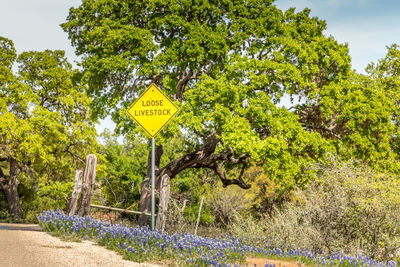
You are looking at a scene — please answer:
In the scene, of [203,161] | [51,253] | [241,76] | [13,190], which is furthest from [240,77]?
[13,190]

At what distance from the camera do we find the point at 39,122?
863 inches

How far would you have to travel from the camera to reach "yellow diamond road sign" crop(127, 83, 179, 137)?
30.8 ft

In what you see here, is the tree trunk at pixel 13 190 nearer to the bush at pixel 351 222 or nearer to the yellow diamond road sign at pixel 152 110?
the yellow diamond road sign at pixel 152 110

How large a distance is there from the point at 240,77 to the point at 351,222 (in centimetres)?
879

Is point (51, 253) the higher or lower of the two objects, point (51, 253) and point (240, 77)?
the lower

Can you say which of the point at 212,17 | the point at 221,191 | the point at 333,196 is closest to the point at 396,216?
the point at 333,196

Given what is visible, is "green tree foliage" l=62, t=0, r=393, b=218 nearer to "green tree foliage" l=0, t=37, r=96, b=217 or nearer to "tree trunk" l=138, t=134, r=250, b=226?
"tree trunk" l=138, t=134, r=250, b=226

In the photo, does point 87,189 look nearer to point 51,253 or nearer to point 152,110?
point 152,110

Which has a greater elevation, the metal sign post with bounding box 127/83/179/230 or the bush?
the metal sign post with bounding box 127/83/179/230

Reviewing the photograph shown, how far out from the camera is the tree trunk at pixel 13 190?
23036 millimetres

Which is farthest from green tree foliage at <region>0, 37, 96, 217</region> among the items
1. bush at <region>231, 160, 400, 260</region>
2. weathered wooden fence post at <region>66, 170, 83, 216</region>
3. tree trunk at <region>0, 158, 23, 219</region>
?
bush at <region>231, 160, 400, 260</region>

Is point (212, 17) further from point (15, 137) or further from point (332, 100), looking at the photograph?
point (15, 137)

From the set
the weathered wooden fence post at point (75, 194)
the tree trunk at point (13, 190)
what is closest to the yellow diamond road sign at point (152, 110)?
the weathered wooden fence post at point (75, 194)

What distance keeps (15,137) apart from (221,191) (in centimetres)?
1253
